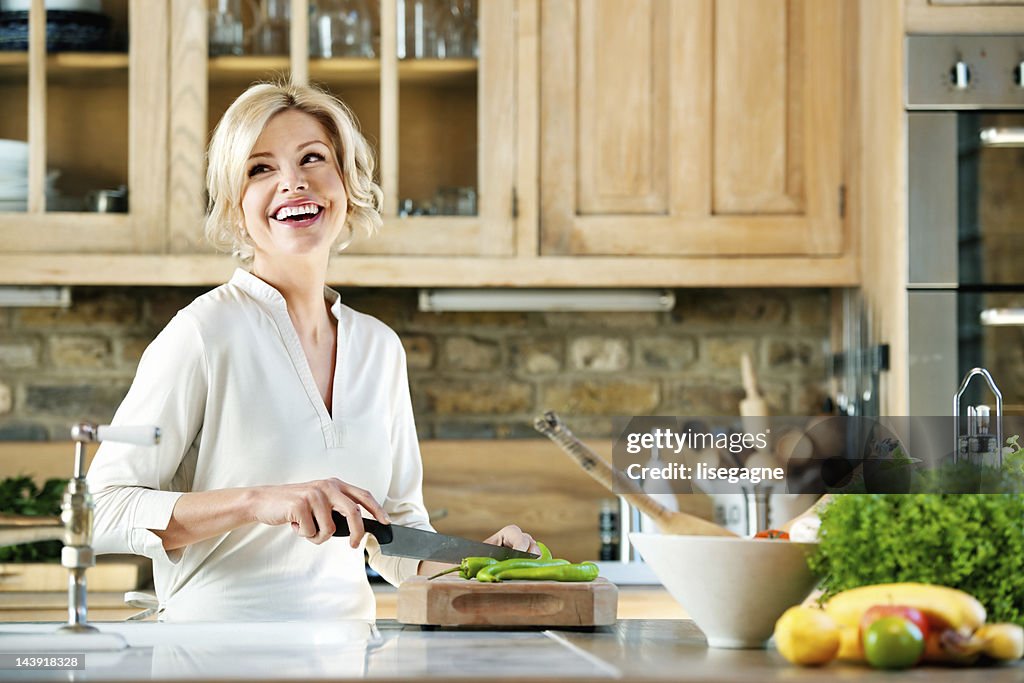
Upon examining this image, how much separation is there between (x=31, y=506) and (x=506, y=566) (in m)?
1.52

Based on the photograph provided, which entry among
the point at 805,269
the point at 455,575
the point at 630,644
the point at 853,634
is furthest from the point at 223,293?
the point at 805,269

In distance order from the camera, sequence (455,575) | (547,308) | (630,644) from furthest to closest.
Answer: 1. (547,308)
2. (455,575)
3. (630,644)

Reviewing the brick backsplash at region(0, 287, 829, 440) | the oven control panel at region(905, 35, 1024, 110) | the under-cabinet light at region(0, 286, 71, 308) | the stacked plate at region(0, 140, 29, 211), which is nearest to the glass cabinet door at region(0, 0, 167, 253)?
the stacked plate at region(0, 140, 29, 211)

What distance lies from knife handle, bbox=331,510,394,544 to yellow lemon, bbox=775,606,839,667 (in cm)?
56

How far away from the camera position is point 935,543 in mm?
1283

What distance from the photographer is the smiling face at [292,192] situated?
200 centimetres

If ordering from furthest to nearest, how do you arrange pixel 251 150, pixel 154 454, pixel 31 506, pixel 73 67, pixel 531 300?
pixel 531 300 → pixel 73 67 → pixel 31 506 → pixel 251 150 → pixel 154 454

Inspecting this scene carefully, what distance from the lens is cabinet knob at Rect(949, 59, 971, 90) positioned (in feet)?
9.46

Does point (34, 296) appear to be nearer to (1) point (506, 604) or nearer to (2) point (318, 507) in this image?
(2) point (318, 507)

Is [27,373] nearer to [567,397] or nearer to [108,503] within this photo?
[567,397]

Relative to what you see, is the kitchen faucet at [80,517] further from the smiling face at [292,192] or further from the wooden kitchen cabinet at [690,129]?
the wooden kitchen cabinet at [690,129]

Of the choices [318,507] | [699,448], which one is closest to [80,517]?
[318,507]

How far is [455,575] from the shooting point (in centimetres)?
169

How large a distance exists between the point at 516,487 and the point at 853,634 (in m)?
2.06
